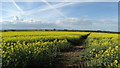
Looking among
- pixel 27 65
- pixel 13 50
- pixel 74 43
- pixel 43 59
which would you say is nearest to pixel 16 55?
pixel 13 50

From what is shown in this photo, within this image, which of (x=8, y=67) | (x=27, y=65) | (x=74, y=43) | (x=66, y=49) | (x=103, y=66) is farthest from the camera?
(x=74, y=43)

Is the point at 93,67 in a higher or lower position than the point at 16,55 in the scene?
lower

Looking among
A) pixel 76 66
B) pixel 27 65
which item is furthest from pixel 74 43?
A: pixel 27 65

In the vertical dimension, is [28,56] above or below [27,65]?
above

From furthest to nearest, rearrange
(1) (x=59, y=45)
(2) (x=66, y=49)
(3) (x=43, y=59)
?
1. (2) (x=66, y=49)
2. (1) (x=59, y=45)
3. (3) (x=43, y=59)

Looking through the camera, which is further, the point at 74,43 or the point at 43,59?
the point at 74,43

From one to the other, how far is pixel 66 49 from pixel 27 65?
6499mm

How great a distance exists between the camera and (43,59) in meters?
7.16

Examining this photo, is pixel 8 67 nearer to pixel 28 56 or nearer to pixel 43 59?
pixel 28 56

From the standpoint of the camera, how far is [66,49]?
12633 mm

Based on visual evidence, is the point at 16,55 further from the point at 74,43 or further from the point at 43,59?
the point at 74,43

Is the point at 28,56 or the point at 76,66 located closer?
the point at 28,56

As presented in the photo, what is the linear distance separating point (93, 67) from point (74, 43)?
37.8ft

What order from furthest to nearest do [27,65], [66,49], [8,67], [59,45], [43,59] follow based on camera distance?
1. [66,49]
2. [59,45]
3. [43,59]
4. [27,65]
5. [8,67]
